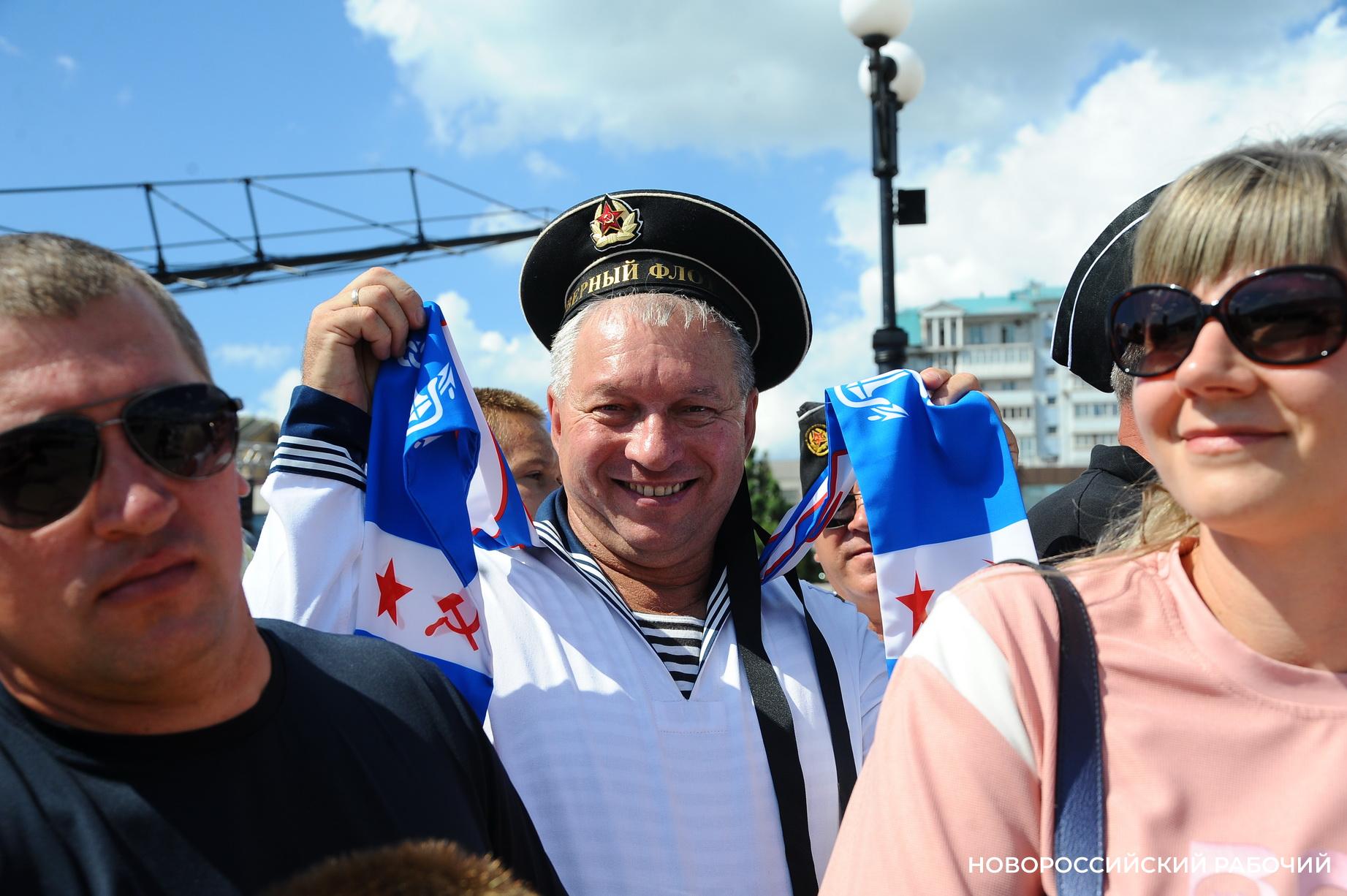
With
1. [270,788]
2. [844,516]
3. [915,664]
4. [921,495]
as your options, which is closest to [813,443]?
[844,516]

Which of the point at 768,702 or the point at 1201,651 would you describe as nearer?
the point at 1201,651

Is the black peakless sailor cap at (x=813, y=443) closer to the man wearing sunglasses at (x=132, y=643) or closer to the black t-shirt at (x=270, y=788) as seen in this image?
the black t-shirt at (x=270, y=788)

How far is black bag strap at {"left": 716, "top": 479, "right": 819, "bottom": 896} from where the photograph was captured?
7.20 ft

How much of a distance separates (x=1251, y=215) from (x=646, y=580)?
5.04ft

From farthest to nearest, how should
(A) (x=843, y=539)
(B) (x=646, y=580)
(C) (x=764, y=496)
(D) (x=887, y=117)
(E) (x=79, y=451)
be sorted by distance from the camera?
(C) (x=764, y=496), (D) (x=887, y=117), (A) (x=843, y=539), (B) (x=646, y=580), (E) (x=79, y=451)

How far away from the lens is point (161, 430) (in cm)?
140

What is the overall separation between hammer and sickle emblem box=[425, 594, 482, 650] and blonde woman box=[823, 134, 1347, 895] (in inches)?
43.9

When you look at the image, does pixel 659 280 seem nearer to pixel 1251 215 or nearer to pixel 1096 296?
pixel 1096 296

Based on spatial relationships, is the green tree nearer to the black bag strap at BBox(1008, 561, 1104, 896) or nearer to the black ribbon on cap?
the black ribbon on cap

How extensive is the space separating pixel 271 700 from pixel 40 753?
279 millimetres

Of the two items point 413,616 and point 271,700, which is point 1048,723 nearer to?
point 271,700

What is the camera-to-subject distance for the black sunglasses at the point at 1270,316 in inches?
55.5

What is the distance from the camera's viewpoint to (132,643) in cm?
135

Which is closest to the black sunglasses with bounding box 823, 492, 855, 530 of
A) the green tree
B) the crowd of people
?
the crowd of people
